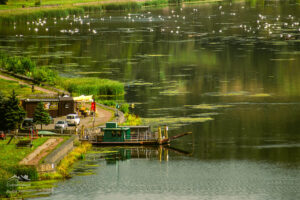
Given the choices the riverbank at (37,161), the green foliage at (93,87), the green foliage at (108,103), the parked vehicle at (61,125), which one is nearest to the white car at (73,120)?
the parked vehicle at (61,125)

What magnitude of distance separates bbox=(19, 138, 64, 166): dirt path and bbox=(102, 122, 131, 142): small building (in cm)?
622

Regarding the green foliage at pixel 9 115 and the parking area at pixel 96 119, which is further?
the parking area at pixel 96 119

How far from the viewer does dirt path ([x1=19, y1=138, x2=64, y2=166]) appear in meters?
69.0

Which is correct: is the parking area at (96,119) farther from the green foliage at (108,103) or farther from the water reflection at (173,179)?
the water reflection at (173,179)

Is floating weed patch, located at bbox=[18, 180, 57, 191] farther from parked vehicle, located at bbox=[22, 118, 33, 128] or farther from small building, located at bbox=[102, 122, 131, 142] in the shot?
parked vehicle, located at bbox=[22, 118, 33, 128]

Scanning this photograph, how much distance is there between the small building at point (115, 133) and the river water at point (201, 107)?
7.18 feet

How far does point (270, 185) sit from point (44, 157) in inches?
827

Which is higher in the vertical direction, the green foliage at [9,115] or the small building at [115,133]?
the green foliage at [9,115]

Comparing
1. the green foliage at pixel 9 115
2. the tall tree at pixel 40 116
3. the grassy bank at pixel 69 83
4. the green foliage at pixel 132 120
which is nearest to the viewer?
the green foliage at pixel 9 115

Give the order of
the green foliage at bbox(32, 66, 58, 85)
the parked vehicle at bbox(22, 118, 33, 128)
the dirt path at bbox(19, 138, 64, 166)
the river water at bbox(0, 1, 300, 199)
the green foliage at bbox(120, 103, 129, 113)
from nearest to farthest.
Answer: the river water at bbox(0, 1, 300, 199) < the dirt path at bbox(19, 138, 64, 166) < the parked vehicle at bbox(22, 118, 33, 128) < the green foliage at bbox(120, 103, 129, 113) < the green foliage at bbox(32, 66, 58, 85)

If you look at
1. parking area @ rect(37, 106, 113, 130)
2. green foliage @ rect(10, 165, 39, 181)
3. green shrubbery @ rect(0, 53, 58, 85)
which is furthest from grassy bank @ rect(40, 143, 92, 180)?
green shrubbery @ rect(0, 53, 58, 85)

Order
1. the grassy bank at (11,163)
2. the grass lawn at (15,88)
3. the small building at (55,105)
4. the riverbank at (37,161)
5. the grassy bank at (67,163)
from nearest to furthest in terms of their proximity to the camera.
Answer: the grassy bank at (11,163), the riverbank at (37,161), the grassy bank at (67,163), the small building at (55,105), the grass lawn at (15,88)

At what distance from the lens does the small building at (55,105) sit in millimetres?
95250

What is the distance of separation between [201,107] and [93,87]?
63.6 ft
